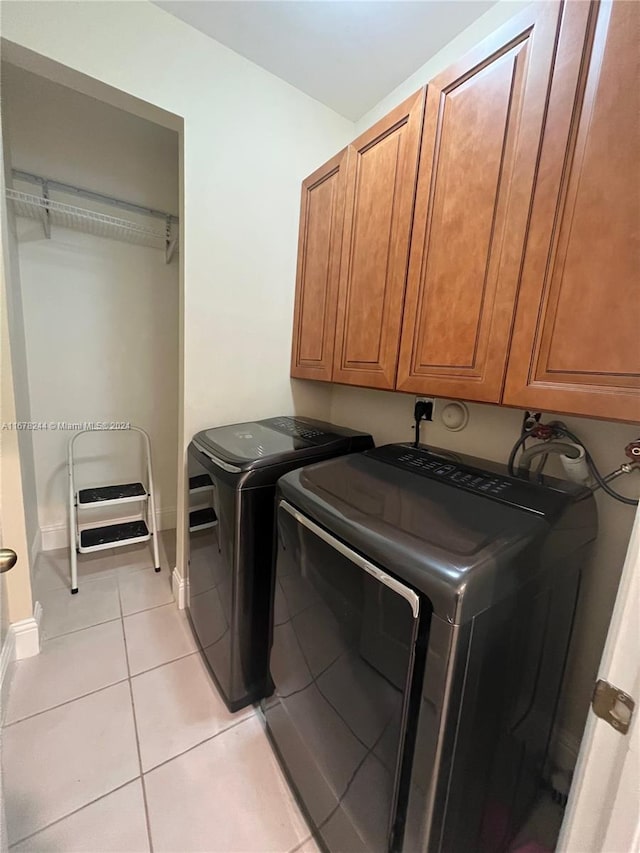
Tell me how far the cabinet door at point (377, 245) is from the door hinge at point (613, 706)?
924 mm

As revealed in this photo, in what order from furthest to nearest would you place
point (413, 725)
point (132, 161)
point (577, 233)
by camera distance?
point (132, 161) → point (577, 233) → point (413, 725)

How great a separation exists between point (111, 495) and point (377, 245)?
1.99 m

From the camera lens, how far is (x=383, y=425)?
1.74 meters

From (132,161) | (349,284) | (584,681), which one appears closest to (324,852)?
(584,681)

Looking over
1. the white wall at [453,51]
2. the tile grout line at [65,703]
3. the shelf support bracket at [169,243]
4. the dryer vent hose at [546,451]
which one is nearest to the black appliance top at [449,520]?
the dryer vent hose at [546,451]

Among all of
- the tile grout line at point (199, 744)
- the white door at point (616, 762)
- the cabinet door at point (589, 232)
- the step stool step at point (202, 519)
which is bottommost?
the tile grout line at point (199, 744)

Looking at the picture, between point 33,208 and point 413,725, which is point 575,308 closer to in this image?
point 413,725

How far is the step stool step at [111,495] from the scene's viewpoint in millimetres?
1907

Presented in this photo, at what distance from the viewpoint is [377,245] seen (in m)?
1.26

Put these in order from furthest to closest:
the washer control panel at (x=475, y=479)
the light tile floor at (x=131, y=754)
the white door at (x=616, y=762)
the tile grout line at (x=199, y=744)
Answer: the tile grout line at (x=199, y=744) → the light tile floor at (x=131, y=754) → the washer control panel at (x=475, y=479) → the white door at (x=616, y=762)

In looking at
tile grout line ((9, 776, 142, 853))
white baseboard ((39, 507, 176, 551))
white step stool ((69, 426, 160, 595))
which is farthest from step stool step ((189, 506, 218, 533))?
white baseboard ((39, 507, 176, 551))

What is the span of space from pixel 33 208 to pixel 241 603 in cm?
222

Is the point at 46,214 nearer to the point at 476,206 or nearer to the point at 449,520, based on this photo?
the point at 476,206

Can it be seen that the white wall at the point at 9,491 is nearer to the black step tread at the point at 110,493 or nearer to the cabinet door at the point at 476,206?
the black step tread at the point at 110,493
